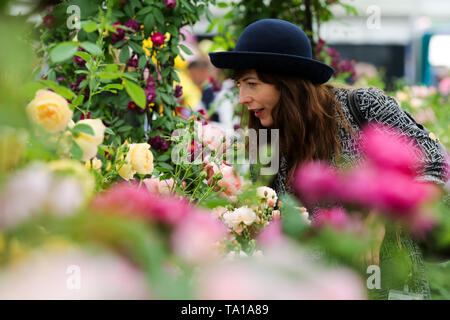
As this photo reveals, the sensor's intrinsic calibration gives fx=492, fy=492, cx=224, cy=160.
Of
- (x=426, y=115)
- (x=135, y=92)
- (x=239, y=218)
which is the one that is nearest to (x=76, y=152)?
(x=135, y=92)

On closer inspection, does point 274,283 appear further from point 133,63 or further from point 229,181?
point 133,63

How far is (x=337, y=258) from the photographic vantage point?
17.1 inches

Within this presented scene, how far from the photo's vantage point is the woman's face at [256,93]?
1.31m

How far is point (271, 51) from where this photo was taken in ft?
4.14

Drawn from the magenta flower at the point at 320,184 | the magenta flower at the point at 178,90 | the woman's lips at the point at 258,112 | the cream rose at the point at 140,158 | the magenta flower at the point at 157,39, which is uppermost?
the magenta flower at the point at 157,39

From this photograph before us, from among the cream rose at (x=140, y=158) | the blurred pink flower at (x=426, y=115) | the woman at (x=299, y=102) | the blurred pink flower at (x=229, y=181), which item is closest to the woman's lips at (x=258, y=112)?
the woman at (x=299, y=102)

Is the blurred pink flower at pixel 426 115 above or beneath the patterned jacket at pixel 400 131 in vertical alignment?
above

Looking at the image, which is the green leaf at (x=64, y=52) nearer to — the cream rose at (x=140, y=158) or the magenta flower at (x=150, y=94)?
the cream rose at (x=140, y=158)

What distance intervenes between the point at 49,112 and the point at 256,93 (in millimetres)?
901

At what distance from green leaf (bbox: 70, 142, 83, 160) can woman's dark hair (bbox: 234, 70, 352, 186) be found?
85 centimetres

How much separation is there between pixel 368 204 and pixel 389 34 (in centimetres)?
864

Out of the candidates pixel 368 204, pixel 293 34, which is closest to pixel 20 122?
pixel 368 204

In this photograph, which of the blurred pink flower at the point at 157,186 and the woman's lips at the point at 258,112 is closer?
the blurred pink flower at the point at 157,186
